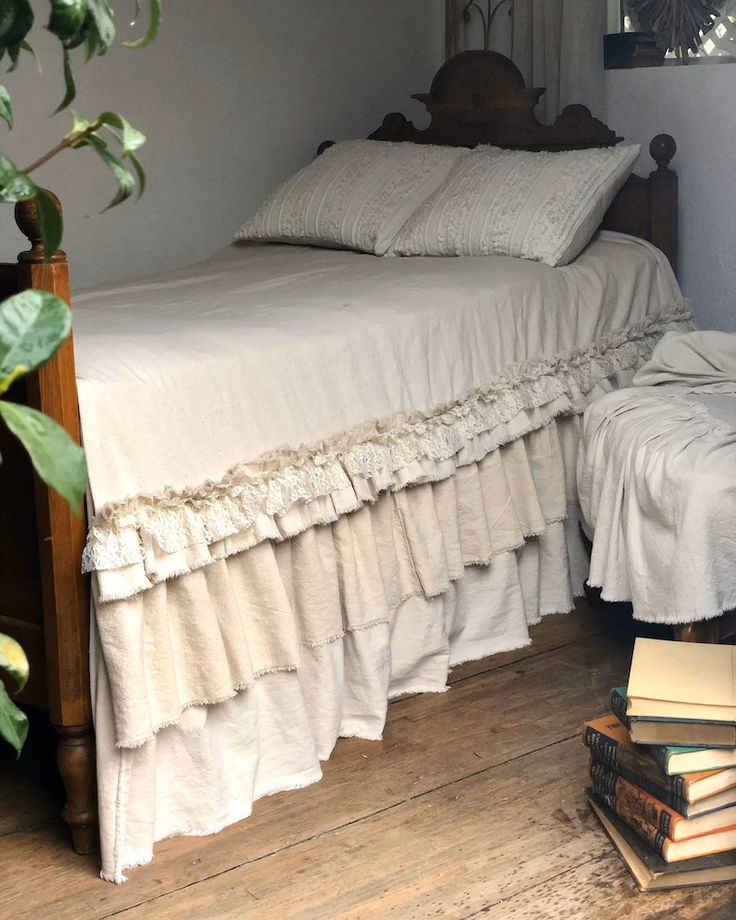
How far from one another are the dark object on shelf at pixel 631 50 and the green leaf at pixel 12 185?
8.32 ft

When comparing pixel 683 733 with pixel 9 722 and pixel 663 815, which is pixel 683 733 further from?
pixel 9 722

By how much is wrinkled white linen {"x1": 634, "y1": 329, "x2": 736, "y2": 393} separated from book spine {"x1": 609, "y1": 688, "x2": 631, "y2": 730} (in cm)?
84

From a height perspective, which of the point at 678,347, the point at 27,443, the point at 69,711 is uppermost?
the point at 27,443

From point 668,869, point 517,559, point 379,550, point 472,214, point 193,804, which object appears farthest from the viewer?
point 472,214

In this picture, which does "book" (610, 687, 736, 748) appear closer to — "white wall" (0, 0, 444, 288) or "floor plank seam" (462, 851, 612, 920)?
"floor plank seam" (462, 851, 612, 920)

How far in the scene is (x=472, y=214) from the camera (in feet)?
8.98

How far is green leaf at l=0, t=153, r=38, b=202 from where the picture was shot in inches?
26.5

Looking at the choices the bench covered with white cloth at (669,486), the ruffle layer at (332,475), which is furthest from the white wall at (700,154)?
the bench covered with white cloth at (669,486)

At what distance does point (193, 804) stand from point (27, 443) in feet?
4.46

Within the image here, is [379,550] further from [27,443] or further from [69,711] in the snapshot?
[27,443]

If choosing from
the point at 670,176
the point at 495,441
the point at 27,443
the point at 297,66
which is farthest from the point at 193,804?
the point at 297,66

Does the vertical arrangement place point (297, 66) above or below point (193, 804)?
above

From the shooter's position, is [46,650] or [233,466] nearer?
[46,650]

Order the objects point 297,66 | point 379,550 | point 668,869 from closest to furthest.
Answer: point 668,869 → point 379,550 → point 297,66
